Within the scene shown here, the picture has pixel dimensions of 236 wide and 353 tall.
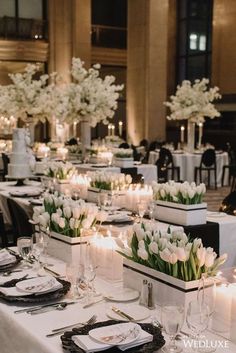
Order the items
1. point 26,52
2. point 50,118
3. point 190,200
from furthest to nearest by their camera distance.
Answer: point 26,52 < point 50,118 < point 190,200

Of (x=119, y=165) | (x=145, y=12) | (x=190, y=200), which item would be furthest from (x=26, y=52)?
(x=190, y=200)

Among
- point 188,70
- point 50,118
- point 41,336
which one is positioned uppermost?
point 188,70

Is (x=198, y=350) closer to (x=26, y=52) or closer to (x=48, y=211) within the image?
(x=48, y=211)

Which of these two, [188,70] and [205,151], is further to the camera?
[188,70]

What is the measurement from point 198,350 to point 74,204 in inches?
55.1

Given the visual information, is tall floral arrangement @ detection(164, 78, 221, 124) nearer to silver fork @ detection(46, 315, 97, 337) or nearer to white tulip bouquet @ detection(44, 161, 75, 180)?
white tulip bouquet @ detection(44, 161, 75, 180)

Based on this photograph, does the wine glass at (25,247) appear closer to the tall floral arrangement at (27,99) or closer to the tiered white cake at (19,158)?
the tiered white cake at (19,158)

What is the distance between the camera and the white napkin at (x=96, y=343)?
1.90 m

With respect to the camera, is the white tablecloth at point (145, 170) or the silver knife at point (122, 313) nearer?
the silver knife at point (122, 313)

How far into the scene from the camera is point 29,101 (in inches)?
388

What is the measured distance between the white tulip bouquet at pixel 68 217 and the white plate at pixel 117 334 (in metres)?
1.09

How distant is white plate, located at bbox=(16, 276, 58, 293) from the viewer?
2.54 m

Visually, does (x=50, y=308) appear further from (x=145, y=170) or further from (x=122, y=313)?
(x=145, y=170)

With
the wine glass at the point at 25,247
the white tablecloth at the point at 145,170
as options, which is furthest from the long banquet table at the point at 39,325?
the white tablecloth at the point at 145,170
